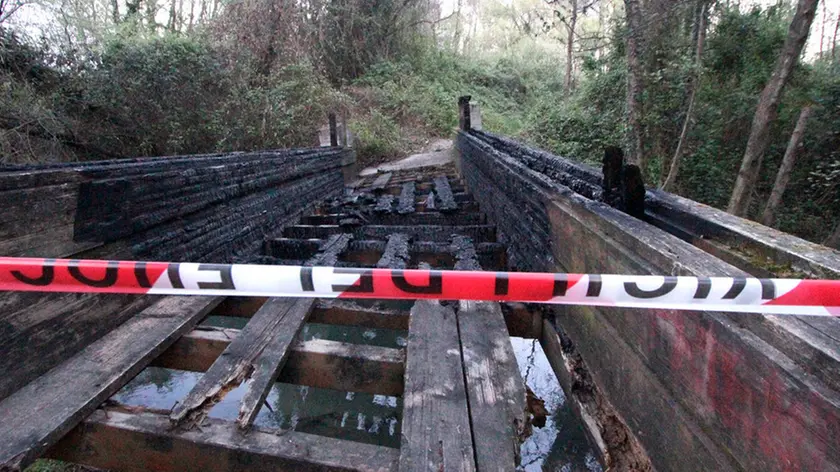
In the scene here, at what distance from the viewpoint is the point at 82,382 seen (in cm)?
143

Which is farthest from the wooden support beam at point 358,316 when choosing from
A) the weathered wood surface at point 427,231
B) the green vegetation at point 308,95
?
the green vegetation at point 308,95

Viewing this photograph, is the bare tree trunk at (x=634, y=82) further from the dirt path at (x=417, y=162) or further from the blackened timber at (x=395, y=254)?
the blackened timber at (x=395, y=254)

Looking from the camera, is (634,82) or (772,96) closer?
(772,96)

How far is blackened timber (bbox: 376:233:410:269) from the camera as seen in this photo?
2.50m

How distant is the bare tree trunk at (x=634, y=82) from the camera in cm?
764

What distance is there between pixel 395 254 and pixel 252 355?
127 centimetres

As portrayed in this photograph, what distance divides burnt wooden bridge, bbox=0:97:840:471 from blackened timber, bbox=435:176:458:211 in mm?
1803

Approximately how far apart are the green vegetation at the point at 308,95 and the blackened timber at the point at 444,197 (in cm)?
448

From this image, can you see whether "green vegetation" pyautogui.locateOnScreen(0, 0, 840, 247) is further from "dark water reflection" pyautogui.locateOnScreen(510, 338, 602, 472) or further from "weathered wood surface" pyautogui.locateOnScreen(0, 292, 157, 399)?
"weathered wood surface" pyautogui.locateOnScreen(0, 292, 157, 399)

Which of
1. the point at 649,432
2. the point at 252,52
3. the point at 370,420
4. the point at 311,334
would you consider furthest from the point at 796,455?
the point at 252,52

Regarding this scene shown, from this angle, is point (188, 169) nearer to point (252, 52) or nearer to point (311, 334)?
point (311, 334)

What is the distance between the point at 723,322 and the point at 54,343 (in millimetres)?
2241

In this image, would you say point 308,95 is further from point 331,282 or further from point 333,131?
point 331,282

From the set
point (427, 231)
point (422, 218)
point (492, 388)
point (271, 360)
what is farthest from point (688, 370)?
point (422, 218)
